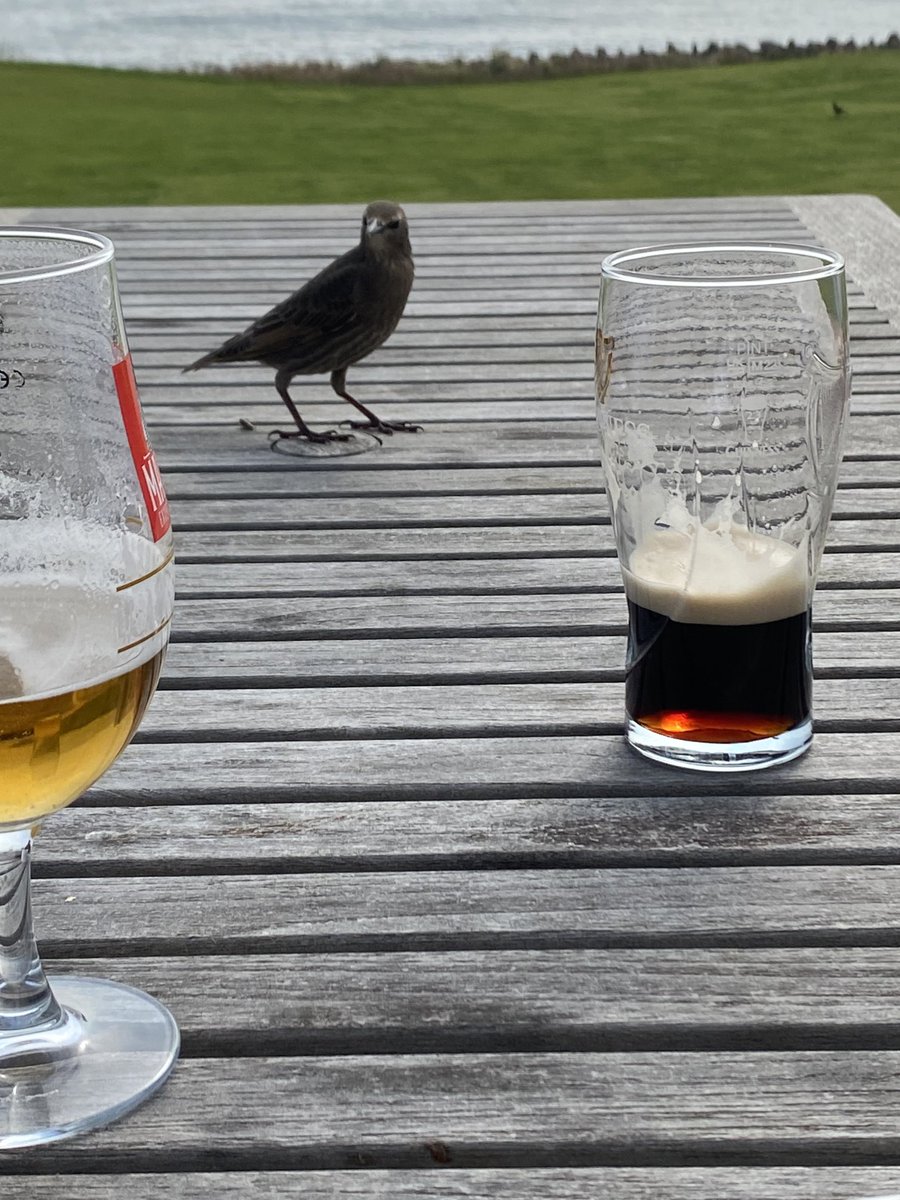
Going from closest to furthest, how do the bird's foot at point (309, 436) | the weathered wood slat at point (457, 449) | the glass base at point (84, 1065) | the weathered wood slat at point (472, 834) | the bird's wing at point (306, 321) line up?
1. the glass base at point (84, 1065)
2. the weathered wood slat at point (472, 834)
3. the weathered wood slat at point (457, 449)
4. the bird's foot at point (309, 436)
5. the bird's wing at point (306, 321)

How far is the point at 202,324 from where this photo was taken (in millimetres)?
3139

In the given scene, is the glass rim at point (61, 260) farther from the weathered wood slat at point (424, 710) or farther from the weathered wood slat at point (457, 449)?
the weathered wood slat at point (457, 449)

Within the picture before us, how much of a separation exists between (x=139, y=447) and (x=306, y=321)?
69.2 inches

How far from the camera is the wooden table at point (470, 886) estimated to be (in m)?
0.87

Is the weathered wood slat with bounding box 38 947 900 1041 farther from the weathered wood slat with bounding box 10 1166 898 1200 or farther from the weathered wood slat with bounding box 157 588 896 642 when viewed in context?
the weathered wood slat with bounding box 157 588 896 642

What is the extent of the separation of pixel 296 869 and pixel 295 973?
13 centimetres

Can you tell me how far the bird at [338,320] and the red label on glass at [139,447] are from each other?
5.17 feet

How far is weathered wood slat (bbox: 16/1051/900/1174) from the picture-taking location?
862 mm

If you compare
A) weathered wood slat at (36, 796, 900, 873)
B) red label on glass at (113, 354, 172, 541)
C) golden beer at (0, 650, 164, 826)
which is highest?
red label on glass at (113, 354, 172, 541)

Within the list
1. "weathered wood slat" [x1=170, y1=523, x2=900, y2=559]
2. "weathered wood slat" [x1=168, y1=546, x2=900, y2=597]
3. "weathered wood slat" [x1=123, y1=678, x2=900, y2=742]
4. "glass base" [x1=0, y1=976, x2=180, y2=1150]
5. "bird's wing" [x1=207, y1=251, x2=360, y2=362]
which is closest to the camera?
"glass base" [x1=0, y1=976, x2=180, y2=1150]

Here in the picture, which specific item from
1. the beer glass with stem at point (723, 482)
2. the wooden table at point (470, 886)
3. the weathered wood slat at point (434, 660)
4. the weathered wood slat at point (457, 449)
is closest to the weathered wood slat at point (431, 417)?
the weathered wood slat at point (457, 449)

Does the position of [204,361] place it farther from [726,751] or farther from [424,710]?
[726,751]

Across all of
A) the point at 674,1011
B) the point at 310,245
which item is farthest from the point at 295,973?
the point at 310,245

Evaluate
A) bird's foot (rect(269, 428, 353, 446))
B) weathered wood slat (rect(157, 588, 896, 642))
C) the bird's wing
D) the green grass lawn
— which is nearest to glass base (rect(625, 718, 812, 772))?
weathered wood slat (rect(157, 588, 896, 642))
